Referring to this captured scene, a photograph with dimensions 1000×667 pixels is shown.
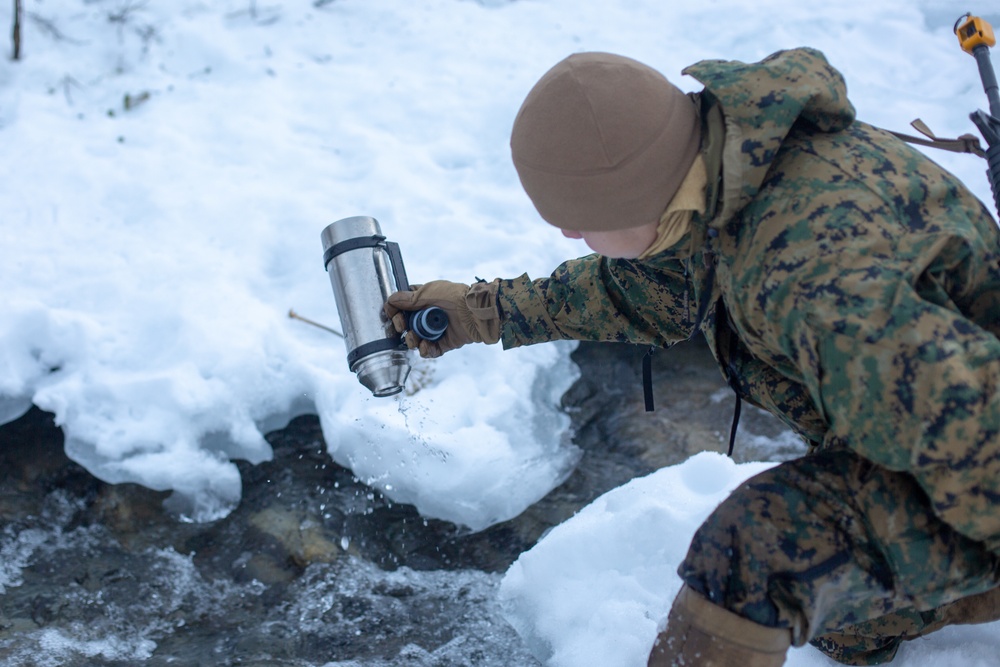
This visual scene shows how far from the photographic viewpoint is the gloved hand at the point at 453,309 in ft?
8.06

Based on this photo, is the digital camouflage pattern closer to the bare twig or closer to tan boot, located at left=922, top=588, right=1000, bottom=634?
tan boot, located at left=922, top=588, right=1000, bottom=634

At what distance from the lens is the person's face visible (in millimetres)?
1819

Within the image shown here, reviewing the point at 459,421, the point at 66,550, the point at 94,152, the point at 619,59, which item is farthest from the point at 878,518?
the point at 94,152

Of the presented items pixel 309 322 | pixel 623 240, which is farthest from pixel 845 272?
pixel 309 322

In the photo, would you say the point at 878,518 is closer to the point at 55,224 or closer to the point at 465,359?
the point at 465,359

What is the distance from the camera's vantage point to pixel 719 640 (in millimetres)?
1648

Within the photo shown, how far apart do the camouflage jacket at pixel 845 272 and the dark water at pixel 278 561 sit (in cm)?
137

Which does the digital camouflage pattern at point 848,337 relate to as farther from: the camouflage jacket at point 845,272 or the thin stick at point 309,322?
the thin stick at point 309,322

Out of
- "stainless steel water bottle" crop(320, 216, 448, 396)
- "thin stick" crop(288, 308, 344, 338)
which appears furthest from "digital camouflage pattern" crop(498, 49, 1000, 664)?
"thin stick" crop(288, 308, 344, 338)

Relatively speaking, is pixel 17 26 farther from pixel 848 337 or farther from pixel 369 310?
pixel 848 337

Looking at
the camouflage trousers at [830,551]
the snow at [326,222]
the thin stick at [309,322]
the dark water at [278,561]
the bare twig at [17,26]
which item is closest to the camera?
the camouflage trousers at [830,551]

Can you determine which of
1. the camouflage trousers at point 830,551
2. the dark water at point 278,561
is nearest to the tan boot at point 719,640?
the camouflage trousers at point 830,551

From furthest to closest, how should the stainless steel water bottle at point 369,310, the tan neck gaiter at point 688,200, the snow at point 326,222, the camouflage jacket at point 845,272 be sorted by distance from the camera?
1. the snow at point 326,222
2. the stainless steel water bottle at point 369,310
3. the tan neck gaiter at point 688,200
4. the camouflage jacket at point 845,272

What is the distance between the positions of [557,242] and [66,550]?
261 cm
